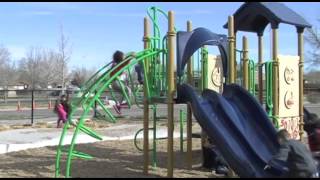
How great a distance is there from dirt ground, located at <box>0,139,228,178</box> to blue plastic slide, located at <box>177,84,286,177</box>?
61.1 inches

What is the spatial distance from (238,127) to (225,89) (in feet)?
3.80

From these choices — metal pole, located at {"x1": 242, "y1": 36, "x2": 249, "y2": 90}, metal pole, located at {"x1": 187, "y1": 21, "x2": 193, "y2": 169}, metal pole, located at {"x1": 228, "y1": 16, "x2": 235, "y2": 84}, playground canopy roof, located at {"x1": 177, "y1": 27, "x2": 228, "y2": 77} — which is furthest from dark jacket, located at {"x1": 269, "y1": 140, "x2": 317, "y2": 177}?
metal pole, located at {"x1": 187, "y1": 21, "x2": 193, "y2": 169}

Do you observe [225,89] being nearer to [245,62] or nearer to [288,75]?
[245,62]

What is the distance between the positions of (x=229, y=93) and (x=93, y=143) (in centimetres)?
686

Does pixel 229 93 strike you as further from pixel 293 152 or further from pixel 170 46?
pixel 293 152

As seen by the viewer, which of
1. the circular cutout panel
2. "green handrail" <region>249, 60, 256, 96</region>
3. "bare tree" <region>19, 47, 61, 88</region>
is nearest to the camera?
the circular cutout panel

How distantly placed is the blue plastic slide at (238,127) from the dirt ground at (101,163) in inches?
61.1

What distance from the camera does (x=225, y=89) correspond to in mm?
9109

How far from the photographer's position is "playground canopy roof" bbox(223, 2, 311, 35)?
421 inches

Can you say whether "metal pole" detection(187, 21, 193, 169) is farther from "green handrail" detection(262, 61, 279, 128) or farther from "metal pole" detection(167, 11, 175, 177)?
"green handrail" detection(262, 61, 279, 128)

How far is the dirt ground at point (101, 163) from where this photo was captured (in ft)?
31.8

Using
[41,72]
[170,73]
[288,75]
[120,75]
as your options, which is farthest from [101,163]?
[41,72]

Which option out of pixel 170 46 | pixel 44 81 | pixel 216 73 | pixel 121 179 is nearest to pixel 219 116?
pixel 170 46

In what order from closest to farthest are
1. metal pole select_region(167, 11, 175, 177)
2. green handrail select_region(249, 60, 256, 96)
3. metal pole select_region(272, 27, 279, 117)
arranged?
1. metal pole select_region(167, 11, 175, 177)
2. metal pole select_region(272, 27, 279, 117)
3. green handrail select_region(249, 60, 256, 96)
